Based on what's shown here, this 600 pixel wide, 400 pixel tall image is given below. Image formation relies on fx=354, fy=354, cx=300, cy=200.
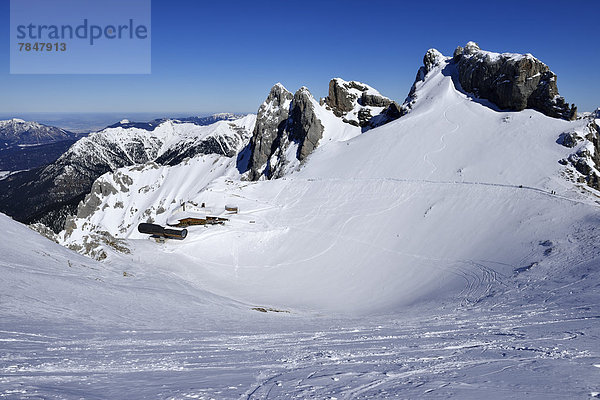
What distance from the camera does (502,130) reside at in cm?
6656

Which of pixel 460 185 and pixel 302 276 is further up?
pixel 460 185

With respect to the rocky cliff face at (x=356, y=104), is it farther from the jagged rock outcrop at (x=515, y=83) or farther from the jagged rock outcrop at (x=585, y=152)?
the jagged rock outcrop at (x=585, y=152)

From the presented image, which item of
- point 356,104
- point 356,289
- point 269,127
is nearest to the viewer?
point 356,289

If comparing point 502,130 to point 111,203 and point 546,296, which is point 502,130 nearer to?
point 546,296

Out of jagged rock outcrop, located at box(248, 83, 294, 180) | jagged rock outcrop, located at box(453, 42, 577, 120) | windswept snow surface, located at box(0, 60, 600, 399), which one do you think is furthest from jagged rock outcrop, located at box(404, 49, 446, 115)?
jagged rock outcrop, located at box(248, 83, 294, 180)

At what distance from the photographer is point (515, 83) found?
75938 millimetres

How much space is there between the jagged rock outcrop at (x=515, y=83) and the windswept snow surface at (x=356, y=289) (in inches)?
260

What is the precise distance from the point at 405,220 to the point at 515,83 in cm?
5041

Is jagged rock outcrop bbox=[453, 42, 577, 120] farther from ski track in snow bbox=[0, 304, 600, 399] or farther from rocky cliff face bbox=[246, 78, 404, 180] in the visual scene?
ski track in snow bbox=[0, 304, 600, 399]

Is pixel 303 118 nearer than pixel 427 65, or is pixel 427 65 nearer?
pixel 303 118

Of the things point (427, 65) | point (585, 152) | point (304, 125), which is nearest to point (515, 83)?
point (585, 152)

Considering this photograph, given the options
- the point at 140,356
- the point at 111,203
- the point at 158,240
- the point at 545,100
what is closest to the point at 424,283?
the point at 140,356

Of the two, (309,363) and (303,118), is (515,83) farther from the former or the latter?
(309,363)

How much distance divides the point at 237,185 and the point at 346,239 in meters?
33.6
